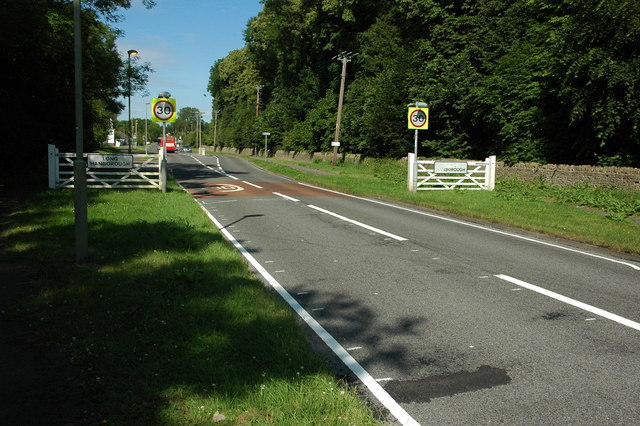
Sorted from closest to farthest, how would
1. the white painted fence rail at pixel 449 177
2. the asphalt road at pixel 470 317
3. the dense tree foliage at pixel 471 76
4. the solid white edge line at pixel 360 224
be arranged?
the asphalt road at pixel 470 317, the solid white edge line at pixel 360 224, the dense tree foliage at pixel 471 76, the white painted fence rail at pixel 449 177

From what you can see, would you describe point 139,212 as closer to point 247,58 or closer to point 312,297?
point 312,297

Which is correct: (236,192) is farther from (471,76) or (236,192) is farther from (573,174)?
(471,76)

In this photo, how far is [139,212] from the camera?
12180 millimetres

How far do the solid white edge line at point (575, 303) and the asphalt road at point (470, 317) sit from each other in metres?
0.02

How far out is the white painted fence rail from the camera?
20969mm

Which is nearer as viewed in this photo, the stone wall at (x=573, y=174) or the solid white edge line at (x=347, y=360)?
the solid white edge line at (x=347, y=360)

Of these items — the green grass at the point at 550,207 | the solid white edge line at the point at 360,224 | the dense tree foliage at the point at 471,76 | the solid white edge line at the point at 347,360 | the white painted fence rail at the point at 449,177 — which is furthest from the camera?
the white painted fence rail at the point at 449,177

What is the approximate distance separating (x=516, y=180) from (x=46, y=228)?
68.1 feet

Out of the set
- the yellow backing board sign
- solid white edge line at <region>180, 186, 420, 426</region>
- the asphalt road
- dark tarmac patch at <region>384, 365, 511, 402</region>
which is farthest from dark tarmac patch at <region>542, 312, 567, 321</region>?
the yellow backing board sign

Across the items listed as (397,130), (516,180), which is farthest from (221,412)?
(397,130)

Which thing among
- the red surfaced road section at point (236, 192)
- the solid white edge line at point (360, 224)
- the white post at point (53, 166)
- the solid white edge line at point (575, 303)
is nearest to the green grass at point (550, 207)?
the red surfaced road section at point (236, 192)

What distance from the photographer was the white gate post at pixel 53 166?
17188 mm

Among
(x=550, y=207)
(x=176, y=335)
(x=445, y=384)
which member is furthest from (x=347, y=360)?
(x=550, y=207)

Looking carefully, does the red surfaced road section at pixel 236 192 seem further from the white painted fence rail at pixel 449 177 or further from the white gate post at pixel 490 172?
the white gate post at pixel 490 172
